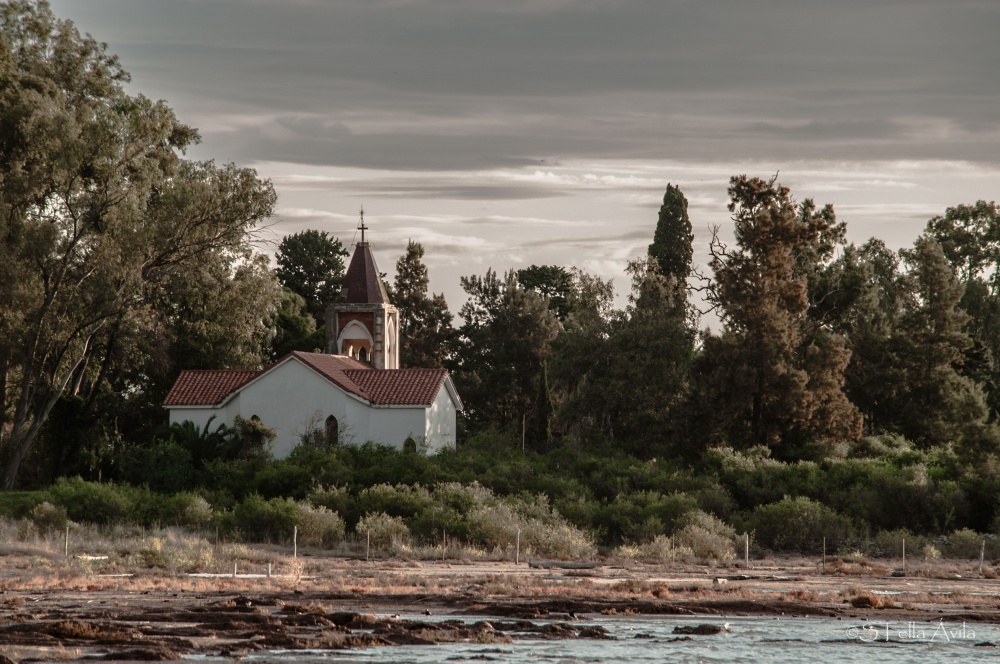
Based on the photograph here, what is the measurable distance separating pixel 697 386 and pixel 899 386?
10.2m

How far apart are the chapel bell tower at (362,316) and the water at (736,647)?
113 feet

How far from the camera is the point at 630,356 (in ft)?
175

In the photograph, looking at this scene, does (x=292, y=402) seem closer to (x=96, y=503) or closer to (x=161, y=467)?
(x=161, y=467)

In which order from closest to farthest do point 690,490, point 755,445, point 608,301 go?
point 690,490 < point 755,445 < point 608,301

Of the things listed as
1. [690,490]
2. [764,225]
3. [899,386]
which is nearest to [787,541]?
[690,490]

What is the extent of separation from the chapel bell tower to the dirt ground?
24716 mm

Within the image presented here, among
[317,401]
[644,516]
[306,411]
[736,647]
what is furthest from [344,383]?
[736,647]

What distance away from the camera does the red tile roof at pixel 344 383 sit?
47250 millimetres

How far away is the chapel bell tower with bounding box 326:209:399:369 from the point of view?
180ft

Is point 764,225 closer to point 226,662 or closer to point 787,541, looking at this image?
point 787,541

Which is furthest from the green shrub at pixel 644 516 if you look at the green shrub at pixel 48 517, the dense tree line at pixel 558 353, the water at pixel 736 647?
the green shrub at pixel 48 517

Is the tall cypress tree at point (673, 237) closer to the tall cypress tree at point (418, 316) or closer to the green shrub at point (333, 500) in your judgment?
the tall cypress tree at point (418, 316)

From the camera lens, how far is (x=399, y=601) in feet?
76.5

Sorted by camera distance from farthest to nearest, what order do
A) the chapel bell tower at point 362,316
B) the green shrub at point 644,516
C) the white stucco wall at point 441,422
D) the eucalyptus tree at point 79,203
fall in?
the chapel bell tower at point 362,316 → the white stucco wall at point 441,422 → the eucalyptus tree at point 79,203 → the green shrub at point 644,516
